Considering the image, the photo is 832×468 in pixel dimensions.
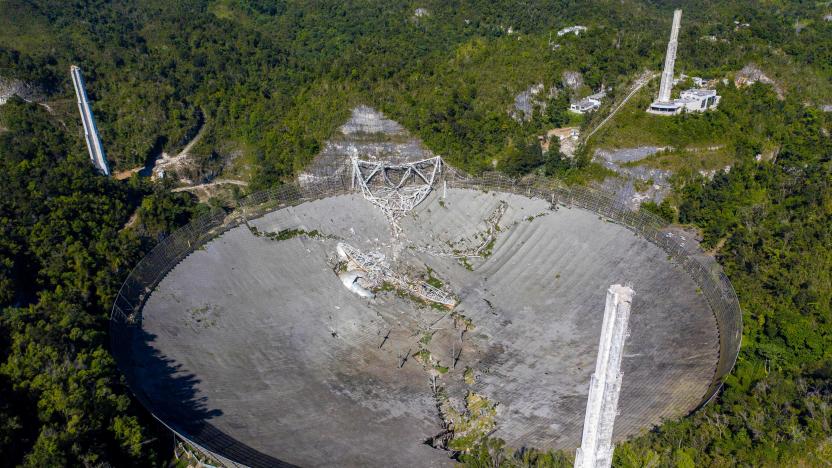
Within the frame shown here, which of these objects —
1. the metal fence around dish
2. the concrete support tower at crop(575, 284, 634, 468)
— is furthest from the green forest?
the concrete support tower at crop(575, 284, 634, 468)

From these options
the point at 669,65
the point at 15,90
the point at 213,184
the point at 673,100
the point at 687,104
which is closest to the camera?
the point at 669,65

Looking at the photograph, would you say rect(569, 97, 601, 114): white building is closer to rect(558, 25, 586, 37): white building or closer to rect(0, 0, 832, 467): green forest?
rect(0, 0, 832, 467): green forest

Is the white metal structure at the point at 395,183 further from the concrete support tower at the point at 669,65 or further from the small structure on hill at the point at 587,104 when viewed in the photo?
the small structure on hill at the point at 587,104

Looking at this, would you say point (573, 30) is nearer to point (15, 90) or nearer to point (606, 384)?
point (15, 90)

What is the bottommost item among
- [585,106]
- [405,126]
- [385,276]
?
[585,106]

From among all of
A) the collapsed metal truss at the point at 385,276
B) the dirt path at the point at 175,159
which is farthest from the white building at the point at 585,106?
the dirt path at the point at 175,159

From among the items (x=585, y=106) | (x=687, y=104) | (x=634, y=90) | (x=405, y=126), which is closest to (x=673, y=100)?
(x=687, y=104)
